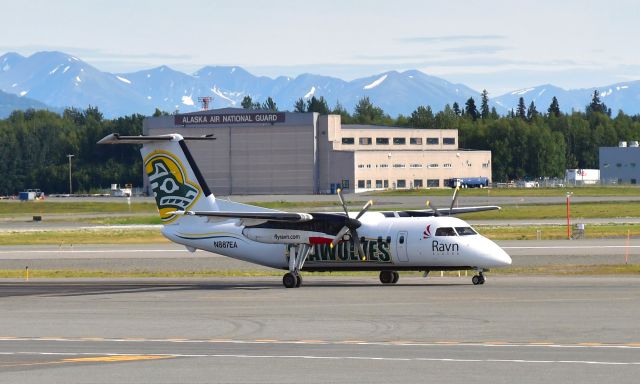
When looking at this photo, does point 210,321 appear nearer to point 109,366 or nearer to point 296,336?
point 296,336

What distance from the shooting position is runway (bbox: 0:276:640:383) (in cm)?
2158

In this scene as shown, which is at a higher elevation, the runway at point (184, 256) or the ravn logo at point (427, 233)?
the ravn logo at point (427, 233)

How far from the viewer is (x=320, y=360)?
2314cm

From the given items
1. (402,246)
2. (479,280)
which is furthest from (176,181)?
(479,280)

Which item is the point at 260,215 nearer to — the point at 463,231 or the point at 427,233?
the point at 427,233

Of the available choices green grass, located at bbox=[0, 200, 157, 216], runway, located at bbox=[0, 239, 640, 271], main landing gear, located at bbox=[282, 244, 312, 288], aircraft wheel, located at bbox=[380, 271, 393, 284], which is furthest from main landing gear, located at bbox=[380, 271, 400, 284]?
green grass, located at bbox=[0, 200, 157, 216]

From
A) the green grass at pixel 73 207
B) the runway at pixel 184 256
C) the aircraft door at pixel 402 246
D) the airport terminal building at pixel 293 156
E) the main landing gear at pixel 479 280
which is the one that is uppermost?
the airport terminal building at pixel 293 156

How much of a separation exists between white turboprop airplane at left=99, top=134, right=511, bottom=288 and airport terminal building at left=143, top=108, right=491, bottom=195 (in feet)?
398

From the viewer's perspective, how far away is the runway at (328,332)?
21578 millimetres

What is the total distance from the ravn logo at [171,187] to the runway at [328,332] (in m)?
3.42

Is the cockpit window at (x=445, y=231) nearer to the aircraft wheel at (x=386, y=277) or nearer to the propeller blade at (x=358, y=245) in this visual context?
the propeller blade at (x=358, y=245)

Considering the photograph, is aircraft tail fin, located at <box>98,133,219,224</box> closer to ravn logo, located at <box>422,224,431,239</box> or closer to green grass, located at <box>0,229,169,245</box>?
ravn logo, located at <box>422,224,431,239</box>

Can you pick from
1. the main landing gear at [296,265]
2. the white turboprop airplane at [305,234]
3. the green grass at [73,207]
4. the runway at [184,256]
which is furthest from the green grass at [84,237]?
the green grass at [73,207]

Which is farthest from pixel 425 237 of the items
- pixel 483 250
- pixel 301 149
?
pixel 301 149
